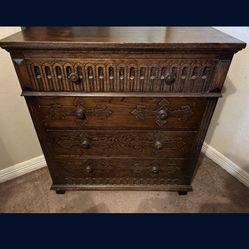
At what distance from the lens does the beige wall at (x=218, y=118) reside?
1.22m

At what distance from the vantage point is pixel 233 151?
151 centimetres

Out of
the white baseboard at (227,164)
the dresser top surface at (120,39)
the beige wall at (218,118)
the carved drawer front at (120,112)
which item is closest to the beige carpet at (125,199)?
the white baseboard at (227,164)

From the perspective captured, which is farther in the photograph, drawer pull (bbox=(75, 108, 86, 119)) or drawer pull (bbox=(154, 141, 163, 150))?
drawer pull (bbox=(154, 141, 163, 150))

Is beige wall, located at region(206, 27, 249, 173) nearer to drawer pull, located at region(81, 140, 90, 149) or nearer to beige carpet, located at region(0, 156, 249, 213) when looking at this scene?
beige carpet, located at region(0, 156, 249, 213)

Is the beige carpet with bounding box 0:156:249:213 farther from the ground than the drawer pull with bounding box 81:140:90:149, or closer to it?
closer to it

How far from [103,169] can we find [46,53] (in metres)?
0.76

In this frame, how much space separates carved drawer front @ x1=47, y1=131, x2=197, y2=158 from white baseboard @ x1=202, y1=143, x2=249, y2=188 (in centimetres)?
61

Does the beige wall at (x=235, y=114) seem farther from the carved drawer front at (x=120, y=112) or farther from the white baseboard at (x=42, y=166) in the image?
the carved drawer front at (x=120, y=112)

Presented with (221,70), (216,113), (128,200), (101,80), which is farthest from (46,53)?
(216,113)

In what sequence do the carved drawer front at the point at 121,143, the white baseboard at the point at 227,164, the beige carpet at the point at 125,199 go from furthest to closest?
the white baseboard at the point at 227,164
the beige carpet at the point at 125,199
the carved drawer front at the point at 121,143

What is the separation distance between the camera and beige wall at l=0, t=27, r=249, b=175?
122 centimetres

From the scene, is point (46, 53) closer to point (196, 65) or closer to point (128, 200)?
point (196, 65)

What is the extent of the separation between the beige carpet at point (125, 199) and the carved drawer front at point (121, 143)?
380 millimetres

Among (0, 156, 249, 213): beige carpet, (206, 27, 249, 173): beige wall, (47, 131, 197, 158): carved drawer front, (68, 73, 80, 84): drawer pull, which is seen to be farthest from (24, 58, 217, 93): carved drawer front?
(0, 156, 249, 213): beige carpet
